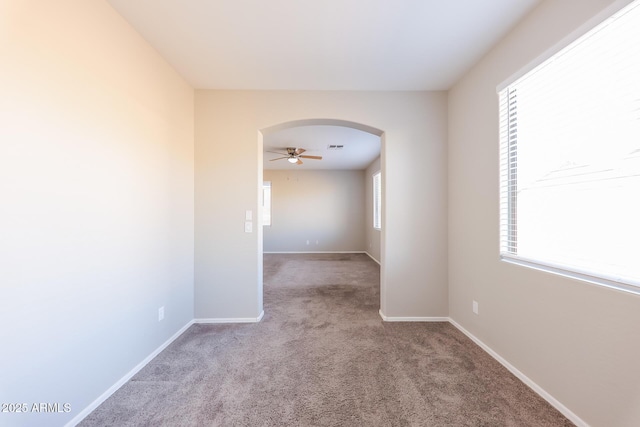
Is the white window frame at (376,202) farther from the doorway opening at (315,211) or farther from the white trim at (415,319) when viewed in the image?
the white trim at (415,319)

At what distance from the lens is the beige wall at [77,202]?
1227mm

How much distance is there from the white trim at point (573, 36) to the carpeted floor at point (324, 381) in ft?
7.49

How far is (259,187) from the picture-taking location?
303cm

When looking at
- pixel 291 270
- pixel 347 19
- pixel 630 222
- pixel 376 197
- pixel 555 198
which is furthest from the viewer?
pixel 376 197

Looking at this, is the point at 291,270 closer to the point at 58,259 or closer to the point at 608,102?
the point at 58,259

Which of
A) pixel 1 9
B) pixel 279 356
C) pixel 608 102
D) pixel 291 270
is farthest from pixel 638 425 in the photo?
pixel 291 270

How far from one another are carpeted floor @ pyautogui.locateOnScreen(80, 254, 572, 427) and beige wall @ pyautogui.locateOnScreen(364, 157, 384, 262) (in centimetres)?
416

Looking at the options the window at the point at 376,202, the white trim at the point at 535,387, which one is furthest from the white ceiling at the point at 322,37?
the window at the point at 376,202

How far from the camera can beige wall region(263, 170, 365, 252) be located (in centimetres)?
851

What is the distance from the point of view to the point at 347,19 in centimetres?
190

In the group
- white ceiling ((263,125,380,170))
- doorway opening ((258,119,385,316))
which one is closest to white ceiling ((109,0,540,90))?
white ceiling ((263,125,380,170))

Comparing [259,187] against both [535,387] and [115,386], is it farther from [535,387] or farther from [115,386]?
[535,387]

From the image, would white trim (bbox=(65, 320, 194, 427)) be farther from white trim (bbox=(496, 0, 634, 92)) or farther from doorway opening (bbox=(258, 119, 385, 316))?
doorway opening (bbox=(258, 119, 385, 316))

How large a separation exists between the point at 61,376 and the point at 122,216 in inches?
39.5
